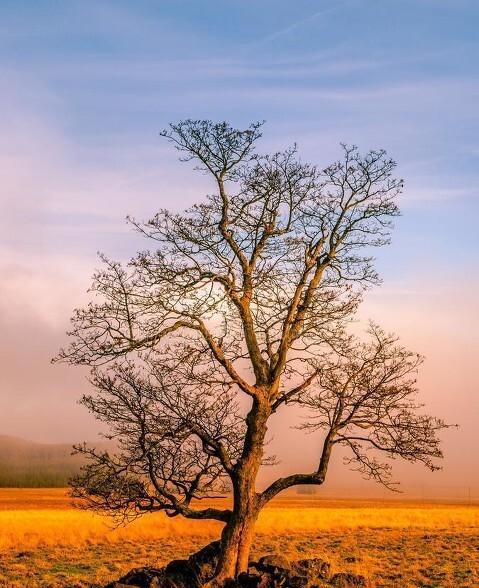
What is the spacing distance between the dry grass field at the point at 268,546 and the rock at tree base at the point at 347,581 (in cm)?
62

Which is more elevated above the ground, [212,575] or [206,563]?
[206,563]

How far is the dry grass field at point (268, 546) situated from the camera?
26484 millimetres

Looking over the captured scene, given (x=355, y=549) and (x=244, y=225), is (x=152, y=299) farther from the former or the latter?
(x=355, y=549)

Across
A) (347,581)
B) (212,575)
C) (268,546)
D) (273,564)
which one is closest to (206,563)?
(212,575)

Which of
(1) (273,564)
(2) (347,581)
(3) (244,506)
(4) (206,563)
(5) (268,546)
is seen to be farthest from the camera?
(5) (268,546)

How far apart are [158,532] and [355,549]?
45.2ft

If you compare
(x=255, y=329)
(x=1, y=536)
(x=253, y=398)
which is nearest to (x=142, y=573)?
(x=253, y=398)

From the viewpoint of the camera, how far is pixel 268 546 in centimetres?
3666

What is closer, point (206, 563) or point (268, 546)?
point (206, 563)

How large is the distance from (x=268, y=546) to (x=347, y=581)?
57.8ft

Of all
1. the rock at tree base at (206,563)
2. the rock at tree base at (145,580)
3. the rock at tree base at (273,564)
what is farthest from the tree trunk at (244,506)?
the rock at tree base at (145,580)

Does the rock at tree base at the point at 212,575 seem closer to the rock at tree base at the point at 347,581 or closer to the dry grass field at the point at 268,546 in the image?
the rock at tree base at the point at 347,581

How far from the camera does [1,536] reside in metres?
40.8

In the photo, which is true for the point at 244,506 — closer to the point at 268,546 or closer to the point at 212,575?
the point at 212,575
